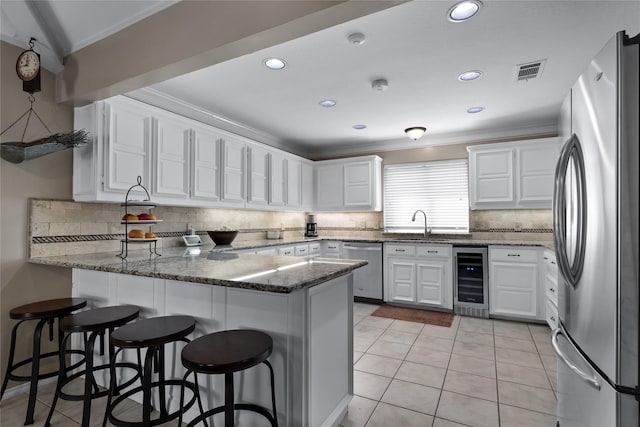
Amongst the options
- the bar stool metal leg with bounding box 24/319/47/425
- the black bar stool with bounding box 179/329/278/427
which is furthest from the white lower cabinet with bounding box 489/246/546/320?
the bar stool metal leg with bounding box 24/319/47/425

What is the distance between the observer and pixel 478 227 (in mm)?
4879

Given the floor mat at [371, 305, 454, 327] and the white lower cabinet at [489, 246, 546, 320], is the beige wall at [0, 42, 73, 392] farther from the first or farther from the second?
the white lower cabinet at [489, 246, 546, 320]

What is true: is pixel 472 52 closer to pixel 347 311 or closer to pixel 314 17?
pixel 314 17

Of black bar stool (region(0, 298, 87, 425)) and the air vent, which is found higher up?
the air vent

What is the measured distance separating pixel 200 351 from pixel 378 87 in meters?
2.77

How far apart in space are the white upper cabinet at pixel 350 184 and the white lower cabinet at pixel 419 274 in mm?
990

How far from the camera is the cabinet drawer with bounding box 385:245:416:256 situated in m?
4.61

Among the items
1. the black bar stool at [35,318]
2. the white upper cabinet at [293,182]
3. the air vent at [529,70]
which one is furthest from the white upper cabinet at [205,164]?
the air vent at [529,70]

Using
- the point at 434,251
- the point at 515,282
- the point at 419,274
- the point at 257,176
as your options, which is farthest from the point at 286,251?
the point at 515,282

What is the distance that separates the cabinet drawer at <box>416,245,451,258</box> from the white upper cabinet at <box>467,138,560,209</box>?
2.60 ft

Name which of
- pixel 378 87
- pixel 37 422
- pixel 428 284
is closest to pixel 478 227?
pixel 428 284

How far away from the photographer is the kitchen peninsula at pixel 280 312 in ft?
5.31

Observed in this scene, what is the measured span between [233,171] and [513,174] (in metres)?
3.75

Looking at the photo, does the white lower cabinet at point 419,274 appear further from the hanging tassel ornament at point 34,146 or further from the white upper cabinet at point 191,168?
the hanging tassel ornament at point 34,146
